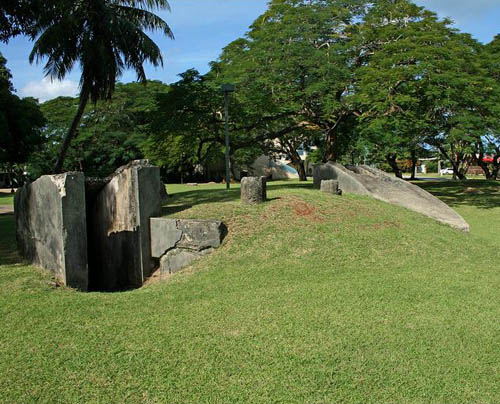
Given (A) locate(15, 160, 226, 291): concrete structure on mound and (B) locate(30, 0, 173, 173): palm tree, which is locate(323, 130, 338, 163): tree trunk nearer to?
(B) locate(30, 0, 173, 173): palm tree

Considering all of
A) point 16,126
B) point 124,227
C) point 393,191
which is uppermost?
point 16,126

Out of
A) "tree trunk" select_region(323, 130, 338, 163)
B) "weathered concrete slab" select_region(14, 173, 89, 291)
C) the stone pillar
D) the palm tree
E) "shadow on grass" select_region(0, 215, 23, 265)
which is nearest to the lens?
"weathered concrete slab" select_region(14, 173, 89, 291)

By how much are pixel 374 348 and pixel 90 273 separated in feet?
20.0

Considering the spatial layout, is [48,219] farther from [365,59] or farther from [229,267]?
[365,59]

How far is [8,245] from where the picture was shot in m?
9.70

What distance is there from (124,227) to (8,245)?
344 centimetres

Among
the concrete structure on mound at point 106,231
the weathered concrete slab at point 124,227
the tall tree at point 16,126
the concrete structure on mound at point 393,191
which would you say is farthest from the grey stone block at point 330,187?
the tall tree at point 16,126

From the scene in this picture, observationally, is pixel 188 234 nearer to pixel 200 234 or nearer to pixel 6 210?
pixel 200 234

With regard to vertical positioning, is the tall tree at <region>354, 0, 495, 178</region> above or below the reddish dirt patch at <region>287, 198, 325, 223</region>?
above


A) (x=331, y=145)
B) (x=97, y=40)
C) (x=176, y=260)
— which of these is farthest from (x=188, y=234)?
(x=331, y=145)

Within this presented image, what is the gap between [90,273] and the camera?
8.55 m

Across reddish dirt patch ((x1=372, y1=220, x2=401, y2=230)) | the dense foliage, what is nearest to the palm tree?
the dense foliage

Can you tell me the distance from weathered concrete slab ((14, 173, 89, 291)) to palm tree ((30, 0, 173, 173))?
787 cm

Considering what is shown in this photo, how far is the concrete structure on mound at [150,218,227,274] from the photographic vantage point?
7582mm
